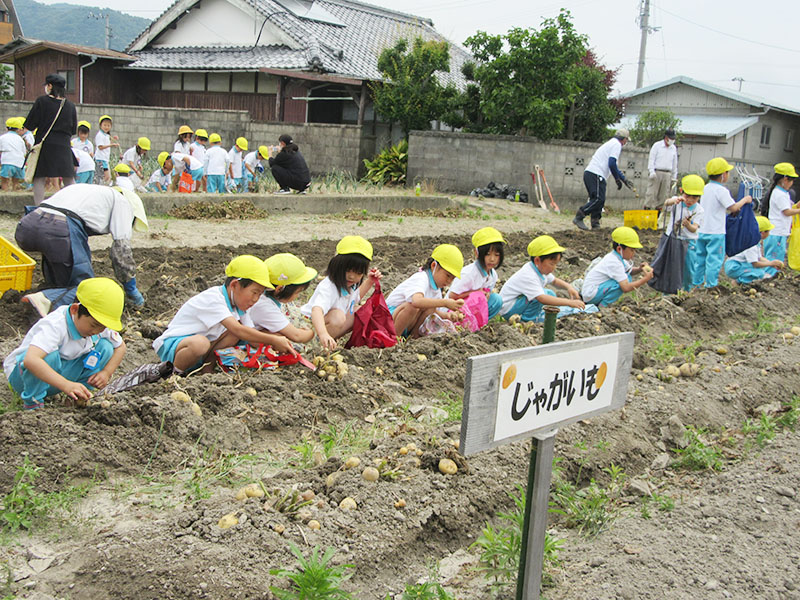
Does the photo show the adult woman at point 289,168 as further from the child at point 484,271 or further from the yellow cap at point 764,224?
the child at point 484,271

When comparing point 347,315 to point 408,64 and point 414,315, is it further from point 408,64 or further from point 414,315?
point 408,64

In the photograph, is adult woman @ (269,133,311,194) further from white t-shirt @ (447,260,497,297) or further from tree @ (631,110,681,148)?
tree @ (631,110,681,148)

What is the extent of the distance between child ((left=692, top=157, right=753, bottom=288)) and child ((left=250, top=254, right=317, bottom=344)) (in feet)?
17.1

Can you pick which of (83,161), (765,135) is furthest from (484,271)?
(765,135)

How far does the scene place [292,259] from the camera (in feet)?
16.9

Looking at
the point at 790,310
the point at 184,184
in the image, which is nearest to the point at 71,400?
the point at 790,310

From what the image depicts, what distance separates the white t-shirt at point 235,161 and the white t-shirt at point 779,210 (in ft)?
31.1

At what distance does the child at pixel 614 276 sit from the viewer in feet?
23.9

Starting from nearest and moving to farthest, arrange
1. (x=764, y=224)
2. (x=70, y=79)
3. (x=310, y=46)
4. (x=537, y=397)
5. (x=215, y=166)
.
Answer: (x=537, y=397) < (x=764, y=224) < (x=215, y=166) < (x=310, y=46) < (x=70, y=79)

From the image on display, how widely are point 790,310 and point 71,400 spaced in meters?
7.17

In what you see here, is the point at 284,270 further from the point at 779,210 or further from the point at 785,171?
the point at 779,210

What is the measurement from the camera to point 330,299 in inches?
220

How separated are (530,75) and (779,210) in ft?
29.3

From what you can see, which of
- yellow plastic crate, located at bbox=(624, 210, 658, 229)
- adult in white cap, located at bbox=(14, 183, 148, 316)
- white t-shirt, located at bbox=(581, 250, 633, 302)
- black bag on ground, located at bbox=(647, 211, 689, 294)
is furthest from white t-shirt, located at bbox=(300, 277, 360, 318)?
yellow plastic crate, located at bbox=(624, 210, 658, 229)
